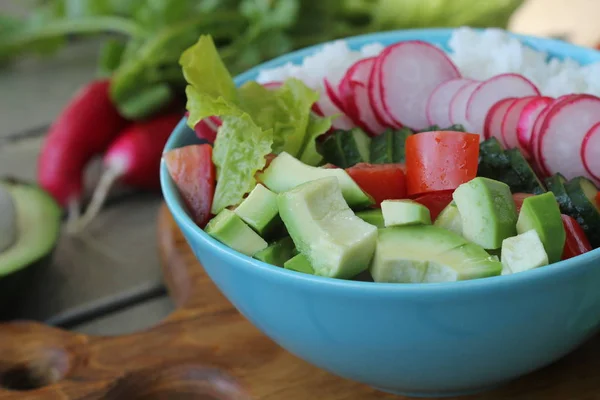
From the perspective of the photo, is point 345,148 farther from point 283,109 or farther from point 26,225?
point 26,225

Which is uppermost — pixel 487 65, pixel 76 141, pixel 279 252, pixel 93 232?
pixel 487 65

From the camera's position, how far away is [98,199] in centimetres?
129

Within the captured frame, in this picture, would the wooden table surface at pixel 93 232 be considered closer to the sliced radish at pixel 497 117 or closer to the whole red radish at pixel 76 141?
the whole red radish at pixel 76 141

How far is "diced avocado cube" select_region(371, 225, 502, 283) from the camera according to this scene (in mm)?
604

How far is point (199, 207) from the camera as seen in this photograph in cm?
77

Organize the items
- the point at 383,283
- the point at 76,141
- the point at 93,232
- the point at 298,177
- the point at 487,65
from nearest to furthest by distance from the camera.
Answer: the point at 383,283
the point at 298,177
the point at 487,65
the point at 93,232
the point at 76,141

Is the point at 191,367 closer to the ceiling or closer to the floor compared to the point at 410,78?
closer to the floor

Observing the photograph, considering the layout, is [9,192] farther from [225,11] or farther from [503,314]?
[503,314]

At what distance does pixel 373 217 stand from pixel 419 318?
0.36 feet

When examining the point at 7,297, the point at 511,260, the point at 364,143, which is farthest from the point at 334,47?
the point at 7,297

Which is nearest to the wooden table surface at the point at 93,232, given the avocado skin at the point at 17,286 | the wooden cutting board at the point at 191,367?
the avocado skin at the point at 17,286

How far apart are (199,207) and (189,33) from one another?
2.33 feet

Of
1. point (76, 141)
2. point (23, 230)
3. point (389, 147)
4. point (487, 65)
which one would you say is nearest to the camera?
point (389, 147)

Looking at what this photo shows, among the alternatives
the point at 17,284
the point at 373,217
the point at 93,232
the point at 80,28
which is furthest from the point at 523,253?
the point at 80,28
